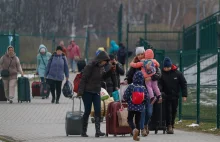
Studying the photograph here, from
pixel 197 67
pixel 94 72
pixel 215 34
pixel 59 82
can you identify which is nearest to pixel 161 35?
pixel 215 34

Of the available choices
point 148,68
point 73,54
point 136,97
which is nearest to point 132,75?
point 148,68

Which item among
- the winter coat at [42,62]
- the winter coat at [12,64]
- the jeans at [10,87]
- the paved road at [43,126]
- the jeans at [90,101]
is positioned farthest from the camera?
the winter coat at [42,62]

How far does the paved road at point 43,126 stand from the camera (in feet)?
64.0

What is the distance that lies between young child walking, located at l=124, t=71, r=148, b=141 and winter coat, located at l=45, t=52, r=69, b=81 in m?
9.85

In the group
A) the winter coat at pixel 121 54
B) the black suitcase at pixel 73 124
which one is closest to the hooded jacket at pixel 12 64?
the black suitcase at pixel 73 124

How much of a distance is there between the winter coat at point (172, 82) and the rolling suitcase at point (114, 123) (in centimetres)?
154

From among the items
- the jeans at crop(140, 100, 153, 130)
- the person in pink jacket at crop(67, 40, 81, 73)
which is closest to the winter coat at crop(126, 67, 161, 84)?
the jeans at crop(140, 100, 153, 130)

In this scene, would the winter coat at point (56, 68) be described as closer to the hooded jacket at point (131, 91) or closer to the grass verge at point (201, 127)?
the grass verge at point (201, 127)

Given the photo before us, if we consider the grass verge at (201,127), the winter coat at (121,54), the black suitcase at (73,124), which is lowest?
the grass verge at (201,127)

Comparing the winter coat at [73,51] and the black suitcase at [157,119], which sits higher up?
the winter coat at [73,51]

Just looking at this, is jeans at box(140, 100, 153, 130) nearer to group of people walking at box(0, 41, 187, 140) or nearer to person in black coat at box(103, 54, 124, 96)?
group of people walking at box(0, 41, 187, 140)

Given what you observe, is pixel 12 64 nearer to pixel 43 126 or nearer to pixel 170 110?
pixel 43 126

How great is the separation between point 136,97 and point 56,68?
10207 millimetres

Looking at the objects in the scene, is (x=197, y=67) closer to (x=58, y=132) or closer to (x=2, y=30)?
(x=58, y=132)
